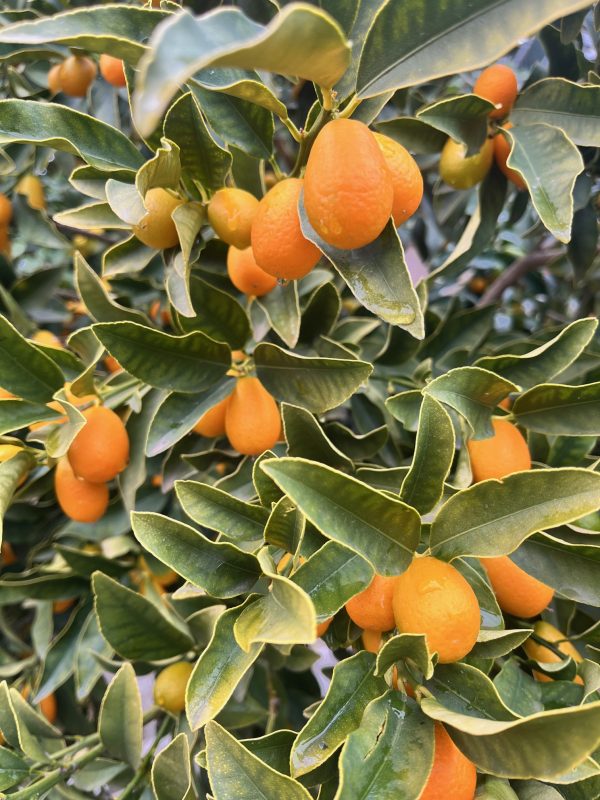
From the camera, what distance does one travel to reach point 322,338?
0.73m

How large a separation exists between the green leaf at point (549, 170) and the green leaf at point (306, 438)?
0.29 m

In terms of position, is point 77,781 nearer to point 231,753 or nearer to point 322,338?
point 231,753

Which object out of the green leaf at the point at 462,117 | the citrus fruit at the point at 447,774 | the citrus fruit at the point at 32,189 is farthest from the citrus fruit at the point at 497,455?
the citrus fruit at the point at 32,189

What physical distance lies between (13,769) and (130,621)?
20cm

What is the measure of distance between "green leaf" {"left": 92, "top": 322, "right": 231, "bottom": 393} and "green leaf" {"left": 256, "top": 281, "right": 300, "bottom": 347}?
0.07 metres

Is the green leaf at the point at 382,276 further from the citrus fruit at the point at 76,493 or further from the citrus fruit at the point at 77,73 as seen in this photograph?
the citrus fruit at the point at 77,73

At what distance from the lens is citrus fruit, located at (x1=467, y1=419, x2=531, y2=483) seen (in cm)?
56

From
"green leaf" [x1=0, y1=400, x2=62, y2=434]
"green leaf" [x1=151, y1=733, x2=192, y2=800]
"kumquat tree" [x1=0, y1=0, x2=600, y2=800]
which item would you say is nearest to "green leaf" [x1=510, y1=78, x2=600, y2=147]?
"kumquat tree" [x1=0, y1=0, x2=600, y2=800]

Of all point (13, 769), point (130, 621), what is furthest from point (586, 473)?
point (13, 769)

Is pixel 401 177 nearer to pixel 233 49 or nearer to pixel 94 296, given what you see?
pixel 233 49

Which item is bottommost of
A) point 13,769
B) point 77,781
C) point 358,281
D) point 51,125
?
point 77,781

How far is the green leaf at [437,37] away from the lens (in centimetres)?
37

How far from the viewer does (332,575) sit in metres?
0.46

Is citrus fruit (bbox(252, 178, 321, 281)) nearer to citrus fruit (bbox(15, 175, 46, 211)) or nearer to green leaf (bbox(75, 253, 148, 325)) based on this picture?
green leaf (bbox(75, 253, 148, 325))
